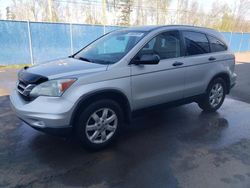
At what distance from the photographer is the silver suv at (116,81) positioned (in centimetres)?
312

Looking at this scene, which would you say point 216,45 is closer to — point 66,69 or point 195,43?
point 195,43

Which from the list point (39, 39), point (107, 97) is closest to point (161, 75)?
point (107, 97)

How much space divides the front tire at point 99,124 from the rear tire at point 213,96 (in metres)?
2.40

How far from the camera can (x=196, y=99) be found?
492cm

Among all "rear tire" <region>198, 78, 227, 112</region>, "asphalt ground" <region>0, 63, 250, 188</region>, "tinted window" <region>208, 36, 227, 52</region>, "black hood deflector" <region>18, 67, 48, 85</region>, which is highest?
"tinted window" <region>208, 36, 227, 52</region>

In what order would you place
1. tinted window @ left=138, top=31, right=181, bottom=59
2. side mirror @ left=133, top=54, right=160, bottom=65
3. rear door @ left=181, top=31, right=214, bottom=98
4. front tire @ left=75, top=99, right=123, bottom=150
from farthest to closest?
rear door @ left=181, top=31, right=214, bottom=98 < tinted window @ left=138, top=31, right=181, bottom=59 < side mirror @ left=133, top=54, right=160, bottom=65 < front tire @ left=75, top=99, right=123, bottom=150

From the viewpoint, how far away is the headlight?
A: 310cm

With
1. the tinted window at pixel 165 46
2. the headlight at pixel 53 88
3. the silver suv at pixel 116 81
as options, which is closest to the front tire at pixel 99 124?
the silver suv at pixel 116 81

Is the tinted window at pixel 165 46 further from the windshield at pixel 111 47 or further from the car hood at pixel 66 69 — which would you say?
the car hood at pixel 66 69

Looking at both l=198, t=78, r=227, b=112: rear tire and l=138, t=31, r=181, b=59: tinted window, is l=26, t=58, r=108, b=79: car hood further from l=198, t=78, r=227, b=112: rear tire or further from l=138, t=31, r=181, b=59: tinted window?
l=198, t=78, r=227, b=112: rear tire

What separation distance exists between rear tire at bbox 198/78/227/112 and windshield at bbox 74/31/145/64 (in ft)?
7.02

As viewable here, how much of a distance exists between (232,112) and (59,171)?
4208 millimetres

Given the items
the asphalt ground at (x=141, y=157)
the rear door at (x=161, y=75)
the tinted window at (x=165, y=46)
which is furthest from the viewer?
the tinted window at (x=165, y=46)

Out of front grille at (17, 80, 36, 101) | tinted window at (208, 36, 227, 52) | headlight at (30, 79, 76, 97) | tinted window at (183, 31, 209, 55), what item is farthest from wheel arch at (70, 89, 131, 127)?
tinted window at (208, 36, 227, 52)
